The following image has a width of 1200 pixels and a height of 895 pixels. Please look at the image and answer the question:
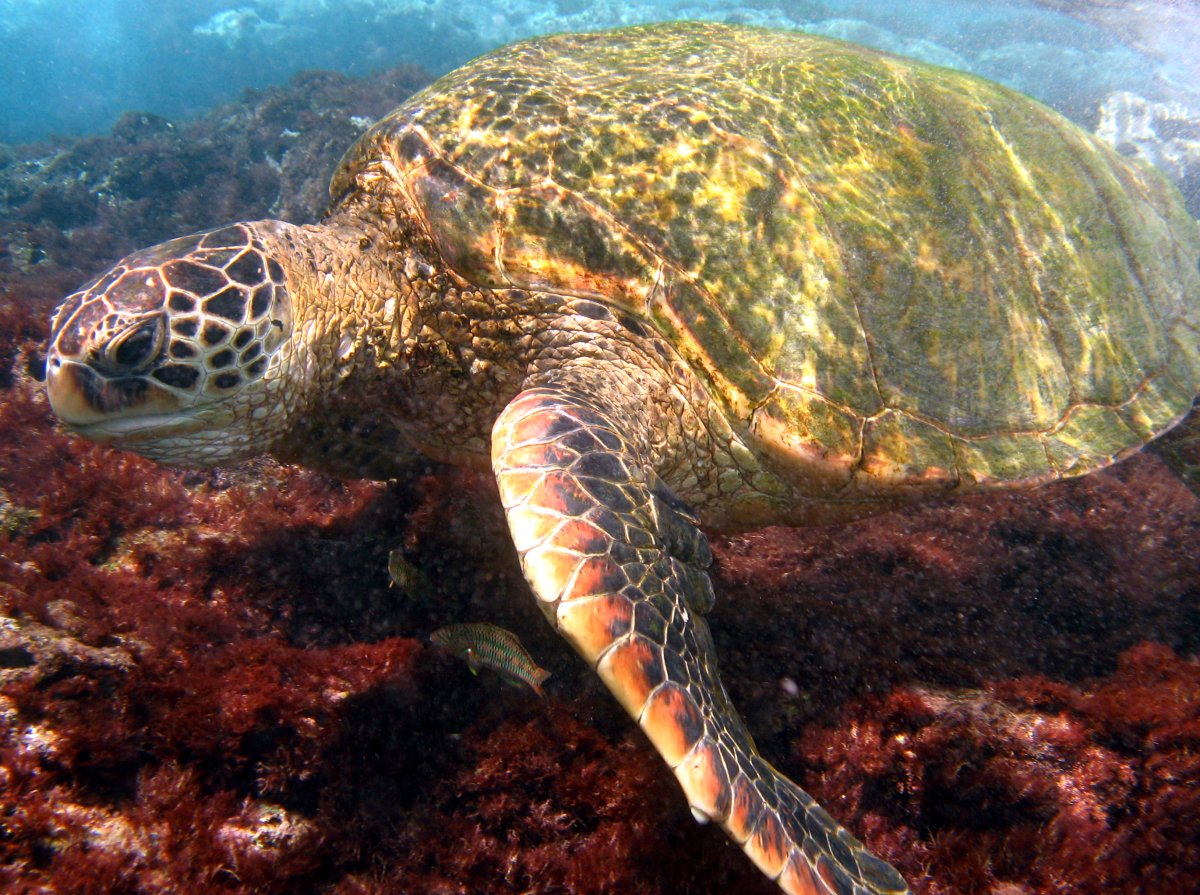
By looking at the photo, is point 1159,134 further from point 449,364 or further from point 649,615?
point 649,615

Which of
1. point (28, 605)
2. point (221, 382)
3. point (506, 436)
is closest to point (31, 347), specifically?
point (28, 605)

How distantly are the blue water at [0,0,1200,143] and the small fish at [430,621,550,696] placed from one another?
22.0 meters

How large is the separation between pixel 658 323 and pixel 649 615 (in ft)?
3.83

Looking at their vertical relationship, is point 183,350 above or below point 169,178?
above

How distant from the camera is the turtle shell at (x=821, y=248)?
2.26 meters

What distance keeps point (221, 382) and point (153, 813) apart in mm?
1347

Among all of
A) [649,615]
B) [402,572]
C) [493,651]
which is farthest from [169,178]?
[649,615]

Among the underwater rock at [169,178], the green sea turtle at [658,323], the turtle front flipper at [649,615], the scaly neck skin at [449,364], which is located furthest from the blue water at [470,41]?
the turtle front flipper at [649,615]

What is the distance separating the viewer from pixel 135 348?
1.91 meters

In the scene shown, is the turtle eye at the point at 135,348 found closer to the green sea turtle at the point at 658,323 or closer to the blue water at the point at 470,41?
the green sea turtle at the point at 658,323

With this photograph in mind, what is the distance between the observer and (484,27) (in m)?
24.2

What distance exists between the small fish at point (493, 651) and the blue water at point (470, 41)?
21969 millimetres

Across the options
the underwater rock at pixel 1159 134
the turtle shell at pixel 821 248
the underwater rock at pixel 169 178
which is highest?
the underwater rock at pixel 1159 134

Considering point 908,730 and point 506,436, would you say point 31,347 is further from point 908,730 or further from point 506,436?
point 908,730
